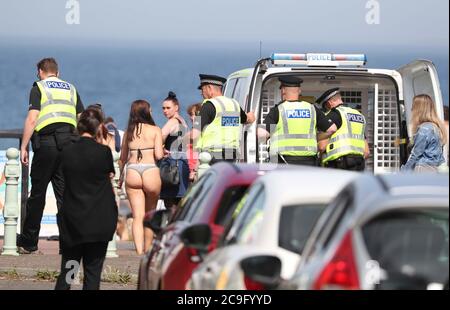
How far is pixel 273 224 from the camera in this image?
7934mm

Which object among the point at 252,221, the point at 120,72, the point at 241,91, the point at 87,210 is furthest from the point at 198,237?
the point at 120,72

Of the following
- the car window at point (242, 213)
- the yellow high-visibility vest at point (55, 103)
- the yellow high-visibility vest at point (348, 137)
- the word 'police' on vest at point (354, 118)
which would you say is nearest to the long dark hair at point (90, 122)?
the car window at point (242, 213)

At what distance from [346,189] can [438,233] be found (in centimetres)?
47

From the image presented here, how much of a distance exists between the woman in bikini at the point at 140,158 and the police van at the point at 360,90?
0.91 meters

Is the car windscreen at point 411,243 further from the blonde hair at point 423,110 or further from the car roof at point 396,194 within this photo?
the blonde hair at point 423,110

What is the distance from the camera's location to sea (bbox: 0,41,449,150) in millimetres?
93219

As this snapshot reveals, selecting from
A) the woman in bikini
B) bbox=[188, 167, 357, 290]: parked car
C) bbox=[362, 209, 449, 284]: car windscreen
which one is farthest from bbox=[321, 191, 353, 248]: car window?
the woman in bikini

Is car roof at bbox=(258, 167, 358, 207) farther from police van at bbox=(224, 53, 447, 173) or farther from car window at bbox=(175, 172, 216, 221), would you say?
police van at bbox=(224, 53, 447, 173)

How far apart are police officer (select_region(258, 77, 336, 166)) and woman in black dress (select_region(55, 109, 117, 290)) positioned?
4488mm

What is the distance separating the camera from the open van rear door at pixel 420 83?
15.9 m

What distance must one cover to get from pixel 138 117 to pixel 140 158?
40 cm

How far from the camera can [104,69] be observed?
490 ft

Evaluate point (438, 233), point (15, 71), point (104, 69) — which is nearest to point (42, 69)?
point (438, 233)
